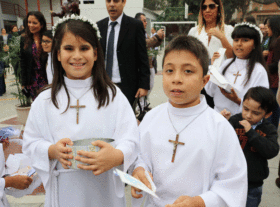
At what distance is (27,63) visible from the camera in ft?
16.0

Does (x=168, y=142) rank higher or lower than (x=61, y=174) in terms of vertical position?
higher

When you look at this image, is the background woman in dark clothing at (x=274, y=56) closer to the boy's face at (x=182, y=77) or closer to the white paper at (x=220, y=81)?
the white paper at (x=220, y=81)

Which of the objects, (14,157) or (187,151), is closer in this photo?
(187,151)

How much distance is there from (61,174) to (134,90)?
6.48ft

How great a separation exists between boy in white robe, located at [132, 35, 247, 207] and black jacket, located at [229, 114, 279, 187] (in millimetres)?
698

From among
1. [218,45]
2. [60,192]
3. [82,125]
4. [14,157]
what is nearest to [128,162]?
[82,125]

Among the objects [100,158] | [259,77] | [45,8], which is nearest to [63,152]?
[100,158]

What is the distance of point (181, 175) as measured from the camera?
1385 millimetres

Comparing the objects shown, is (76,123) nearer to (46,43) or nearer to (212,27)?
(212,27)

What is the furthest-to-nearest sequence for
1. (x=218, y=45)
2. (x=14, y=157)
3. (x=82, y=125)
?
(x=218, y=45), (x=14, y=157), (x=82, y=125)

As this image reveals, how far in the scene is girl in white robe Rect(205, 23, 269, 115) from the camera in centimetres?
254

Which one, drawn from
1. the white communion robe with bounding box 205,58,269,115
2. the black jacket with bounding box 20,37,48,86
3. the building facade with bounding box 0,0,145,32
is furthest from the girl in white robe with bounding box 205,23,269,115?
the building facade with bounding box 0,0,145,32

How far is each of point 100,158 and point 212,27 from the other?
2.46 meters

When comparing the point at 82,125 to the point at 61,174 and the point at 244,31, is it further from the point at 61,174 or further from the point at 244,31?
the point at 244,31
